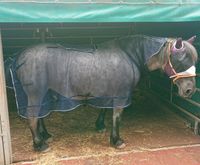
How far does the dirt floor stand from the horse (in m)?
0.37

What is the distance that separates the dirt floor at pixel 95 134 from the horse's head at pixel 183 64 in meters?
1.15

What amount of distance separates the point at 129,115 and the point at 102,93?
2216mm

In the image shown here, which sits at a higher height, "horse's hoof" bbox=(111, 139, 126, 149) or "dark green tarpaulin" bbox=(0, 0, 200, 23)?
"dark green tarpaulin" bbox=(0, 0, 200, 23)

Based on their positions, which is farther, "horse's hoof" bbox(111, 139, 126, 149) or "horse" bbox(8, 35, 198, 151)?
"horse's hoof" bbox(111, 139, 126, 149)

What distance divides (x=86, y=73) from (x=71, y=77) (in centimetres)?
23

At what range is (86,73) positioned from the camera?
4574 mm

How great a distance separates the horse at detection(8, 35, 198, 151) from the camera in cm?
448

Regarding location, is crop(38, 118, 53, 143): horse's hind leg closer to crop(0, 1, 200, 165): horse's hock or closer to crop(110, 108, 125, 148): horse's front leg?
crop(0, 1, 200, 165): horse's hock

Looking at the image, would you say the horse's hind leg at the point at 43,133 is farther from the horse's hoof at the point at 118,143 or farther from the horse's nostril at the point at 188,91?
the horse's nostril at the point at 188,91

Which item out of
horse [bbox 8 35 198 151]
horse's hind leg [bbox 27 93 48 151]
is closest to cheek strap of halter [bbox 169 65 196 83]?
horse [bbox 8 35 198 151]

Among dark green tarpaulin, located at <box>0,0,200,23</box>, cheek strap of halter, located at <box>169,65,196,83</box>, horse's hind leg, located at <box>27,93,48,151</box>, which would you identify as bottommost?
horse's hind leg, located at <box>27,93,48,151</box>

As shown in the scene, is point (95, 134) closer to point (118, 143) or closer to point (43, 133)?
point (118, 143)

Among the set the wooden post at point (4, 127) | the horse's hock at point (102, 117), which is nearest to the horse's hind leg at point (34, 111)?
the horse's hock at point (102, 117)

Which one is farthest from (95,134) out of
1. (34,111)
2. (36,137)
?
(34,111)
